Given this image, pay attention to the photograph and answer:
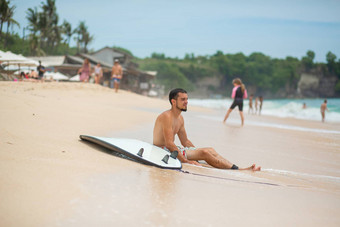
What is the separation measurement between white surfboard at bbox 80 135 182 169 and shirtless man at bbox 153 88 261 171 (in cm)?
29

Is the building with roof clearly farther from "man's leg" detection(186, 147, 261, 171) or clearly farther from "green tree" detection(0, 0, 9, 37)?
"man's leg" detection(186, 147, 261, 171)

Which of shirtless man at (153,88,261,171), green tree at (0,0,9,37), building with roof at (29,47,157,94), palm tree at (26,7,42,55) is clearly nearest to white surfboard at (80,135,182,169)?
shirtless man at (153,88,261,171)

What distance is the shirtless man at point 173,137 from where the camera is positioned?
404cm

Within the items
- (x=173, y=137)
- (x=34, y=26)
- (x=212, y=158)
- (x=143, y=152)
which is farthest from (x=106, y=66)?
A: (x=143, y=152)

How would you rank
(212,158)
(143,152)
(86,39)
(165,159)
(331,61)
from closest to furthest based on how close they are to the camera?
(165,159) < (143,152) < (212,158) < (86,39) < (331,61)

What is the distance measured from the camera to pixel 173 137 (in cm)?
412

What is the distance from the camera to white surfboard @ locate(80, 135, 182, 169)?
350 centimetres

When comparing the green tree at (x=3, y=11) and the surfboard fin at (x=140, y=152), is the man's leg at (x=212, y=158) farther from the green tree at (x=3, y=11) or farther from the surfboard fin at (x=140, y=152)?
the green tree at (x=3, y=11)

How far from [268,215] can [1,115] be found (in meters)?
4.01

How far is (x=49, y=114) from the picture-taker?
18.5ft

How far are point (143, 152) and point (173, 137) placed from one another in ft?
2.00

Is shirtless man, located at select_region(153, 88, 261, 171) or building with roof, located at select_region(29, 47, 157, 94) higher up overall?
building with roof, located at select_region(29, 47, 157, 94)

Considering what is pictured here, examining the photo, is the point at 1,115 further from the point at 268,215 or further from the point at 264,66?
the point at 264,66

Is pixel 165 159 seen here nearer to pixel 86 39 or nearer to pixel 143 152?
pixel 143 152
